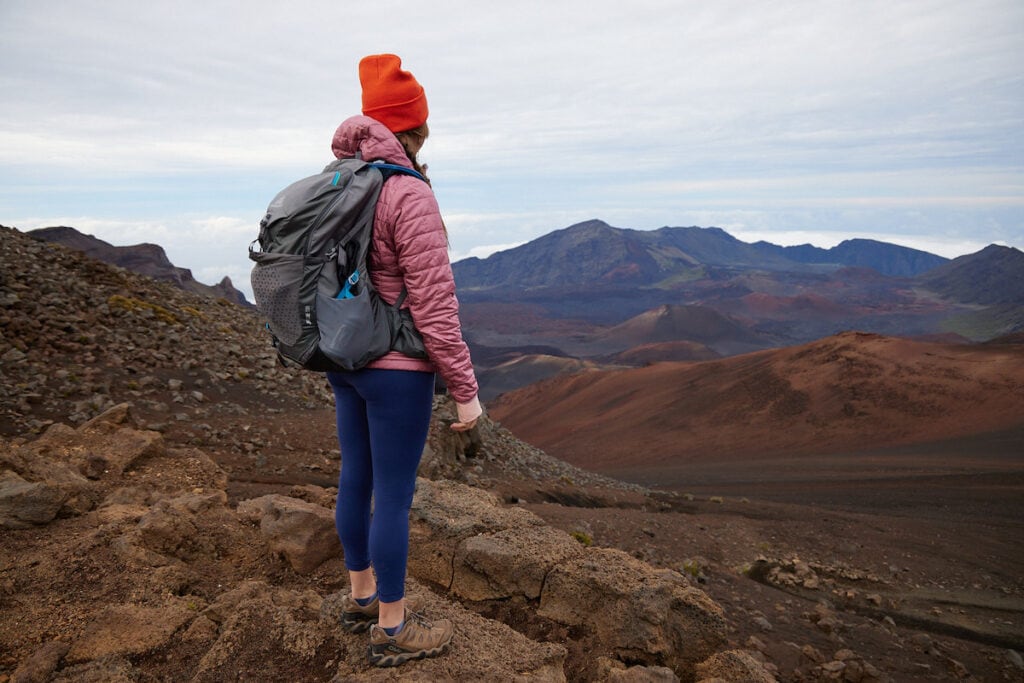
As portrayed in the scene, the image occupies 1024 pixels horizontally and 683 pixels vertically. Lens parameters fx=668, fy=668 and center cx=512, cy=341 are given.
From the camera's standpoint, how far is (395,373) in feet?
7.09

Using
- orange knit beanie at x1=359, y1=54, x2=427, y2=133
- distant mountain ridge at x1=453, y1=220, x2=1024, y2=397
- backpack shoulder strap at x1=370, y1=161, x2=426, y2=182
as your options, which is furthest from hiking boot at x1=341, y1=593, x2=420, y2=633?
distant mountain ridge at x1=453, y1=220, x2=1024, y2=397

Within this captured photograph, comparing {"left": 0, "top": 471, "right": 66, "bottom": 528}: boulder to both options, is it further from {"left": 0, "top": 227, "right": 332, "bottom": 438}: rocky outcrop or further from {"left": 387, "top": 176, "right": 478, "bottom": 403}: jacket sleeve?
{"left": 0, "top": 227, "right": 332, "bottom": 438}: rocky outcrop

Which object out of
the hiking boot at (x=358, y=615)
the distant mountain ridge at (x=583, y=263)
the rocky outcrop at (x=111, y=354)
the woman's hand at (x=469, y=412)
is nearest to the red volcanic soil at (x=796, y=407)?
the rocky outcrop at (x=111, y=354)

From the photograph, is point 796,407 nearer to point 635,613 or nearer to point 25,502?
point 635,613

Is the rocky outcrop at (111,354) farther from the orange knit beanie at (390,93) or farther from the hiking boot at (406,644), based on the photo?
the orange knit beanie at (390,93)

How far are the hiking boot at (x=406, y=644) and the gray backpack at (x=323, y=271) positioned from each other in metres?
1.04

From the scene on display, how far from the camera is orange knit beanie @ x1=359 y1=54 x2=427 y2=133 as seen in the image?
2.24 metres

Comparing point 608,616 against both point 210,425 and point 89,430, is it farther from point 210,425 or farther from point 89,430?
point 210,425

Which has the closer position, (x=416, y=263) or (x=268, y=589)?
(x=416, y=263)

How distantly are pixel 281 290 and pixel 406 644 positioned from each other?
136cm

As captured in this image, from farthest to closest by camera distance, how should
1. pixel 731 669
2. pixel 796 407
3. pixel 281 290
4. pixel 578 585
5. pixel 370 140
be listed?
pixel 796 407, pixel 578 585, pixel 731 669, pixel 370 140, pixel 281 290

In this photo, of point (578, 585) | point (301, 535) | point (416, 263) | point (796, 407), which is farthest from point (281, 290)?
point (796, 407)

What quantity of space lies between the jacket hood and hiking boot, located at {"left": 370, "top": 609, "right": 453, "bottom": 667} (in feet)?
5.50

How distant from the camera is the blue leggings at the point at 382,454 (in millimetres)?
2188
